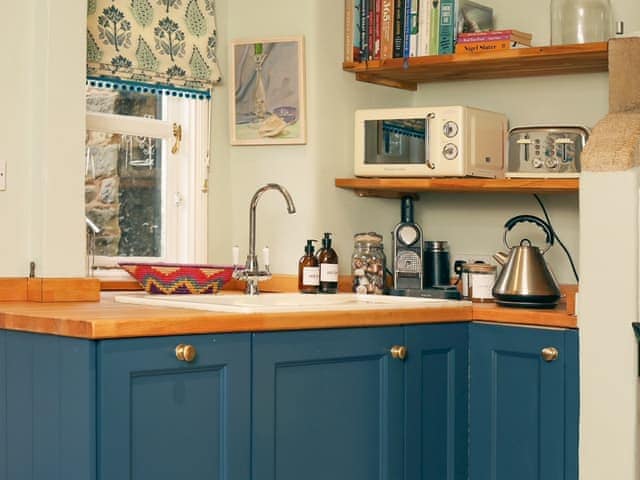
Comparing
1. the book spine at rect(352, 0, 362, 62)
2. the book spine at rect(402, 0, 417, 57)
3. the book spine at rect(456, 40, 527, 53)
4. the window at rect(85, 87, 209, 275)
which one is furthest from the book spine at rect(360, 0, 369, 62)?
the window at rect(85, 87, 209, 275)

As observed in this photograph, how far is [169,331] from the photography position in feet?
A: 8.75

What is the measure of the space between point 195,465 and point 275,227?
1408 mm

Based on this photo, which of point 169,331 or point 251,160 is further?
point 251,160

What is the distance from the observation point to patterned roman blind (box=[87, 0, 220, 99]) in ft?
12.1

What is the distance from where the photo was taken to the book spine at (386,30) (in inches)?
156

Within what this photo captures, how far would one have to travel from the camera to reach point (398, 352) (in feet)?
10.8

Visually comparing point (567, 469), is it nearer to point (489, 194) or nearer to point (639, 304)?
point (639, 304)

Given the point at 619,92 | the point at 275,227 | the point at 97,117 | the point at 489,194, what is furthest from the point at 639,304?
the point at 97,117

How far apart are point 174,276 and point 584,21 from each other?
160 cm

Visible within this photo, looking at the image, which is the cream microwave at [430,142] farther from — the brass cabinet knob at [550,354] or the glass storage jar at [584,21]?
the brass cabinet knob at [550,354]

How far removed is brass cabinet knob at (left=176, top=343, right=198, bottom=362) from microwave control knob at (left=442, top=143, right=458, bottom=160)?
4.65ft

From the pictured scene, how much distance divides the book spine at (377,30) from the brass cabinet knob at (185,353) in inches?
65.7

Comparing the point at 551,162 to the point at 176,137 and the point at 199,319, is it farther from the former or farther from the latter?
the point at 199,319

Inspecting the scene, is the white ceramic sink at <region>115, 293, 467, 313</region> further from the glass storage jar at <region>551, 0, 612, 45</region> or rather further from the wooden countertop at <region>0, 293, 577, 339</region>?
the glass storage jar at <region>551, 0, 612, 45</region>
